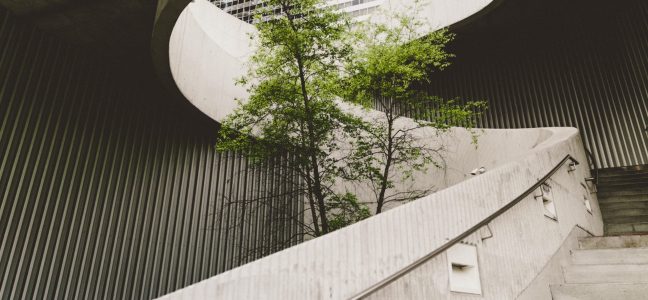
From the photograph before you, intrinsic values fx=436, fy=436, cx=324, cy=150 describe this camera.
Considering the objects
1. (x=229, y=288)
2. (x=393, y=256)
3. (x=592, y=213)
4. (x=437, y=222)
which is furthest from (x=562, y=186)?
(x=229, y=288)

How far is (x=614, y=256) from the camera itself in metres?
3.39

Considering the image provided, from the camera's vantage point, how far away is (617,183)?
20.1ft

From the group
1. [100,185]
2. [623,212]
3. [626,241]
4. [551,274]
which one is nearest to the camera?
[551,274]

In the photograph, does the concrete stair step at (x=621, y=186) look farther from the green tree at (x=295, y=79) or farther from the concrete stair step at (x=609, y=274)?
the green tree at (x=295, y=79)

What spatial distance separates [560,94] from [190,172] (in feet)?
26.7

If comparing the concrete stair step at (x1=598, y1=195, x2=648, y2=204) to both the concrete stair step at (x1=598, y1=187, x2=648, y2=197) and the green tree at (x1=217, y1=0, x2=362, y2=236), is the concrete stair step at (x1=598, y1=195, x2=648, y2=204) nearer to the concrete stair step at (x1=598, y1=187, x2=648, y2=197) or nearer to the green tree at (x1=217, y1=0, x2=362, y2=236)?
the concrete stair step at (x1=598, y1=187, x2=648, y2=197)

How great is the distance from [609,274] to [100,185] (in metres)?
5.83

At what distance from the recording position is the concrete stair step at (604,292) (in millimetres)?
2699

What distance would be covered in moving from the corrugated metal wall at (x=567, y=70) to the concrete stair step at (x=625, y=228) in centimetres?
432

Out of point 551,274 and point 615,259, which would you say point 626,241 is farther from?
point 551,274

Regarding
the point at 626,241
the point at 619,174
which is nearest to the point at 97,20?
the point at 626,241

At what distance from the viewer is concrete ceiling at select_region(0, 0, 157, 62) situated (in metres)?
5.11

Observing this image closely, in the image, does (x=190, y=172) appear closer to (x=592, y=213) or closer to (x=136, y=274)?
(x=136, y=274)

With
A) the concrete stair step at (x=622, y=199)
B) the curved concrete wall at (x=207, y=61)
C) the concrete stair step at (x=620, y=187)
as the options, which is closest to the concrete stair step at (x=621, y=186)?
the concrete stair step at (x=620, y=187)
